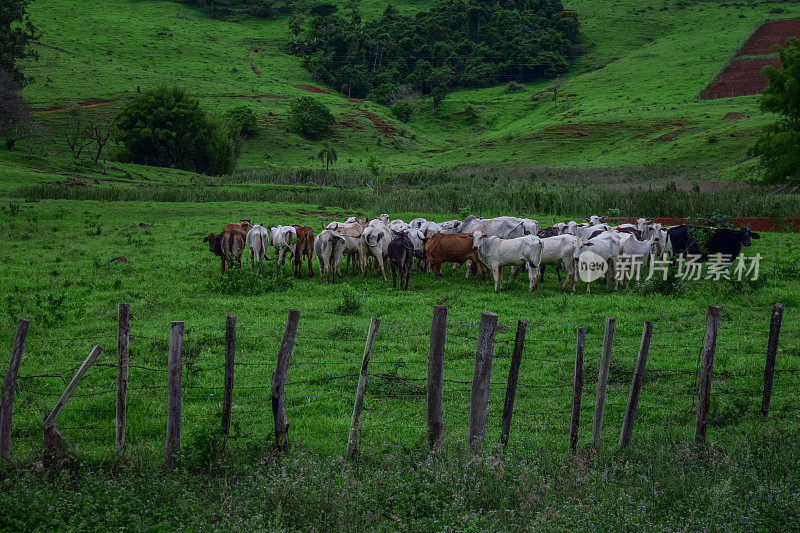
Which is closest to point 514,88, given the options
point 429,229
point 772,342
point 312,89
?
point 312,89

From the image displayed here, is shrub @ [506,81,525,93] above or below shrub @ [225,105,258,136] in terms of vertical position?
above

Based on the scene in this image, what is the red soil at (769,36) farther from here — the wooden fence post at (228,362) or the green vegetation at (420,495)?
the wooden fence post at (228,362)

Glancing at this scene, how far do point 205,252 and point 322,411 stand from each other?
14962 mm

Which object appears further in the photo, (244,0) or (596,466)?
(244,0)

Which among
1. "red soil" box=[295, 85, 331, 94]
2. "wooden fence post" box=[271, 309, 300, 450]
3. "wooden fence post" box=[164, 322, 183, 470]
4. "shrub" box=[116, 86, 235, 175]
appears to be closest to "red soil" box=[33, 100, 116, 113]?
"shrub" box=[116, 86, 235, 175]

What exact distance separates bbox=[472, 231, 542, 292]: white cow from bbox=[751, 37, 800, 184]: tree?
24.9m

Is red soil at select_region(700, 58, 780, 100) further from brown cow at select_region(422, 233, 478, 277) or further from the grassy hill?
brown cow at select_region(422, 233, 478, 277)

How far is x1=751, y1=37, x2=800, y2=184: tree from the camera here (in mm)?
35156

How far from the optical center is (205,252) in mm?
22656

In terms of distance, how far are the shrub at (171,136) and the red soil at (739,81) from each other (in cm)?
5934

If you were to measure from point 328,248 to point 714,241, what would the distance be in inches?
494

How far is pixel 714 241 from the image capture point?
67.1ft

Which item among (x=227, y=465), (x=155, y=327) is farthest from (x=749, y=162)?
(x=227, y=465)

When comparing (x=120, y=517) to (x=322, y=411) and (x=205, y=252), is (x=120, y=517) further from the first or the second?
(x=205, y=252)
